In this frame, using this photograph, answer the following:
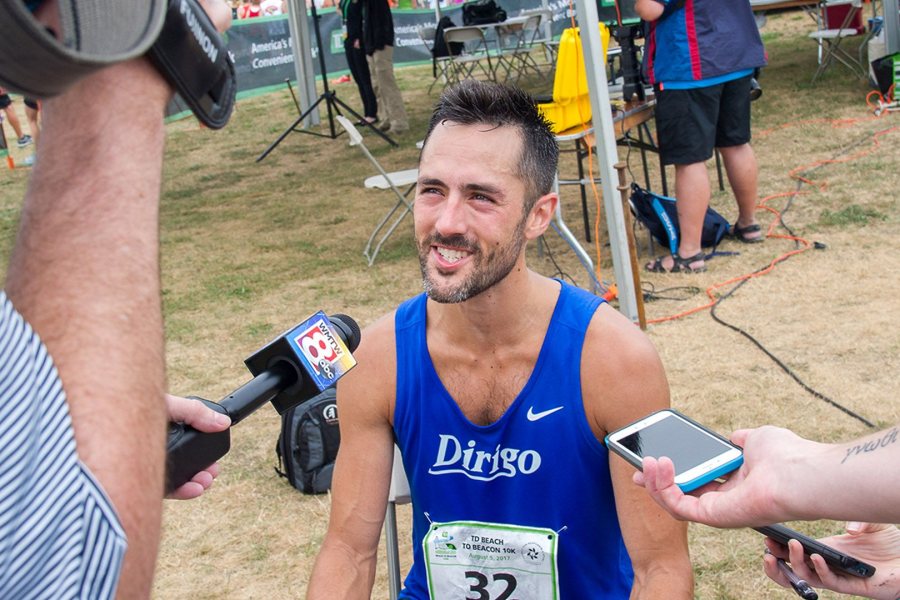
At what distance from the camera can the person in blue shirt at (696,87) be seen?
6098mm

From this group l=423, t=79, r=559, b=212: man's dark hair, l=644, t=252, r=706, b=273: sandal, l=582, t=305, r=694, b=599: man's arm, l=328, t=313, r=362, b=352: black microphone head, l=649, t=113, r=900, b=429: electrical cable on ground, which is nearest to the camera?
l=328, t=313, r=362, b=352: black microphone head

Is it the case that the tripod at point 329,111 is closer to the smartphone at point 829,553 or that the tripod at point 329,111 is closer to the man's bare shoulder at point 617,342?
the man's bare shoulder at point 617,342

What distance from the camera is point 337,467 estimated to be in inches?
104

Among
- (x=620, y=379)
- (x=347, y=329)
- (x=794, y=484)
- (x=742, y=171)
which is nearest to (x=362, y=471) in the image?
(x=620, y=379)

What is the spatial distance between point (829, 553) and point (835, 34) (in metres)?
11.4

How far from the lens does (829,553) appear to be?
1787 mm

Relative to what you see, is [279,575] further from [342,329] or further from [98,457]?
[98,457]

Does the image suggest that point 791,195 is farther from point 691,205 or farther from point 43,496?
point 43,496

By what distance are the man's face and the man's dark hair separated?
0.02m

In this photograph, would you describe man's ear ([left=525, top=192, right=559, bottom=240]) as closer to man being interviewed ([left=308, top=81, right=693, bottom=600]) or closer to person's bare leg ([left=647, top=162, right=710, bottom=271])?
man being interviewed ([left=308, top=81, right=693, bottom=600])

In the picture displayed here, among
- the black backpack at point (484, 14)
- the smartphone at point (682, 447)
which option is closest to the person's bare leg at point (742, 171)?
the smartphone at point (682, 447)

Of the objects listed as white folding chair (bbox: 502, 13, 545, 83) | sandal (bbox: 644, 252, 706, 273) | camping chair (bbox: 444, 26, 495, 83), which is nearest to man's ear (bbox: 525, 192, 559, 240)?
sandal (bbox: 644, 252, 706, 273)

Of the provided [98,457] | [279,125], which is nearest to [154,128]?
[98,457]

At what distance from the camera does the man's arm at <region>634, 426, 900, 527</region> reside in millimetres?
1272
